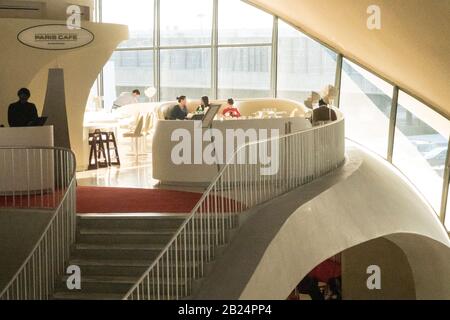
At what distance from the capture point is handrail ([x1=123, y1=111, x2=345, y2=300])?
29.8 feet

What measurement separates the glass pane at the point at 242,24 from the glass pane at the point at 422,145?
4.27 metres

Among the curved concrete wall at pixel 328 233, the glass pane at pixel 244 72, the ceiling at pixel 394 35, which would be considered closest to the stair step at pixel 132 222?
the curved concrete wall at pixel 328 233

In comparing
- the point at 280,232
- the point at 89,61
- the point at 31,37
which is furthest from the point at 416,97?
the point at 280,232

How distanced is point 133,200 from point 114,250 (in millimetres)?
1827

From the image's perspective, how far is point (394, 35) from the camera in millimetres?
15547

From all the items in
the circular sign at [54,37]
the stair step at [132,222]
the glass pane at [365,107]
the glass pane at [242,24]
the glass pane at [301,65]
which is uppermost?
the glass pane at [242,24]

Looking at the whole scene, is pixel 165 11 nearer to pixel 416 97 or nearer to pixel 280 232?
pixel 416 97

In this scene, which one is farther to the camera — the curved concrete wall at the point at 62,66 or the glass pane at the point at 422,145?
the glass pane at the point at 422,145

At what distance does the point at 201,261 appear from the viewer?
30.8 feet

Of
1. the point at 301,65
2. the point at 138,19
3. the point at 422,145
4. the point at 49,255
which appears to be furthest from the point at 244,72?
the point at 49,255

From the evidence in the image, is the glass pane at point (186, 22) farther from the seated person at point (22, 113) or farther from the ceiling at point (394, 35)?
the seated person at point (22, 113)

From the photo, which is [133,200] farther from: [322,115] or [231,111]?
[231,111]

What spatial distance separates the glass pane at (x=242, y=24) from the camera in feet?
75.1
